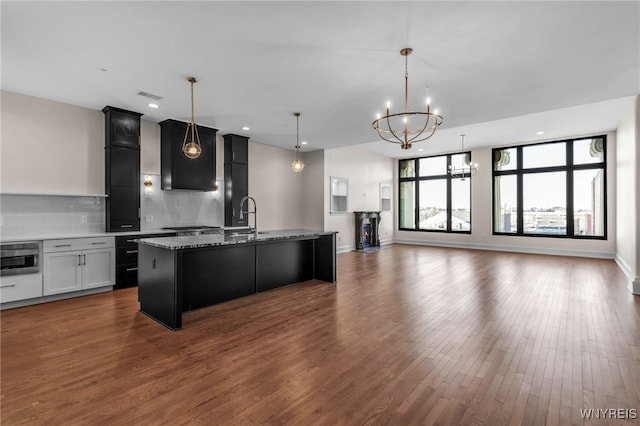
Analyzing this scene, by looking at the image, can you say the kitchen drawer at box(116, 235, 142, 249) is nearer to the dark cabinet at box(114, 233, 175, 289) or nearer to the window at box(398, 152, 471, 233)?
the dark cabinet at box(114, 233, 175, 289)

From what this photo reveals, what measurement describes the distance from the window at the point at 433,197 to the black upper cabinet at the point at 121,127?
8.94 metres

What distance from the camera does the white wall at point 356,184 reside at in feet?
28.9

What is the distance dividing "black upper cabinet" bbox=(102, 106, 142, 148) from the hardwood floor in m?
2.51

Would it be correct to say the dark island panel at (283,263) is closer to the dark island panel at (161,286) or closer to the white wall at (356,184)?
the dark island panel at (161,286)

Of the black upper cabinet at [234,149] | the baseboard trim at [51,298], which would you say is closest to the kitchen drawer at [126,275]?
the baseboard trim at [51,298]

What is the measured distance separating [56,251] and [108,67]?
8.72ft

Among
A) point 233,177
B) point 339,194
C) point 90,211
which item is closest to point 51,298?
point 90,211

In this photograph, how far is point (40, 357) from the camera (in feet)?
8.93

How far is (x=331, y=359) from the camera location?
2656 millimetres

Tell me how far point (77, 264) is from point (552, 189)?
11.1 metres

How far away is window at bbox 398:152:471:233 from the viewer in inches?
410

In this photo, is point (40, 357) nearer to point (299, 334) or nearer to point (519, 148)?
point (299, 334)

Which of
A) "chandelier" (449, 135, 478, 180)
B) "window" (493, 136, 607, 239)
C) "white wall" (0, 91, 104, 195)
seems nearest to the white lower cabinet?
"white wall" (0, 91, 104, 195)

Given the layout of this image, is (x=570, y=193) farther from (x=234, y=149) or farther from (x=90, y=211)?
(x=90, y=211)
